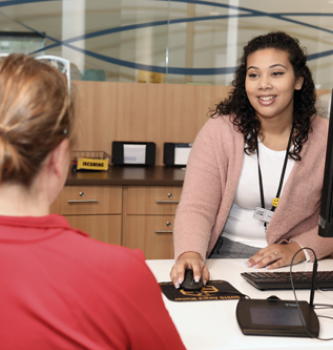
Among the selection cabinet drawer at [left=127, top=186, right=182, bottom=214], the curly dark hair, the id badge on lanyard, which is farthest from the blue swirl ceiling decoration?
the id badge on lanyard

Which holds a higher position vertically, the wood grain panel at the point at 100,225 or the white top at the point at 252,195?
the white top at the point at 252,195

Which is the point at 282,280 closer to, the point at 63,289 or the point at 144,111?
the point at 63,289

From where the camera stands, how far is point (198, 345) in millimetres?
843

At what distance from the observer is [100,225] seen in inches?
103

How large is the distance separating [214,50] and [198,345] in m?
3.09

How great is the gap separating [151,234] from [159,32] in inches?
67.7

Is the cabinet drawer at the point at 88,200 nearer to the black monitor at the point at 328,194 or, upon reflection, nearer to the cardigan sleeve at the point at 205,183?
the cardigan sleeve at the point at 205,183

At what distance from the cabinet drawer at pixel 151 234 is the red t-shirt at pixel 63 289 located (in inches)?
80.6

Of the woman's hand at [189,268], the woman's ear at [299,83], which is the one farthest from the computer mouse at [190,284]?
the woman's ear at [299,83]

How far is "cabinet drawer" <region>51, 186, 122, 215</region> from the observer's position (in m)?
2.56

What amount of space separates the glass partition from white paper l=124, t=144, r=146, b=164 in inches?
22.5

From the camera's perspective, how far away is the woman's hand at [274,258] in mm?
1358

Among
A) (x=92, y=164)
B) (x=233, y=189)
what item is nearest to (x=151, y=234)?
(x=92, y=164)

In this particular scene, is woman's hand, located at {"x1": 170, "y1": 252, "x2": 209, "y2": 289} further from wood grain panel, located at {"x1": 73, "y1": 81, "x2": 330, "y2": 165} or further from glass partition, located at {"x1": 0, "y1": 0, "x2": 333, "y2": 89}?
glass partition, located at {"x1": 0, "y1": 0, "x2": 333, "y2": 89}
